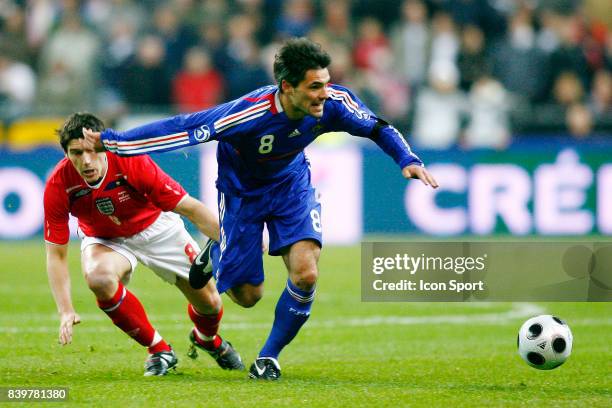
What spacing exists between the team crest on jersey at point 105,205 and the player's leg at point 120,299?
234mm

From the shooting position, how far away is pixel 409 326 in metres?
9.66

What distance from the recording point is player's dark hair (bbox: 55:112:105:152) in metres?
6.89

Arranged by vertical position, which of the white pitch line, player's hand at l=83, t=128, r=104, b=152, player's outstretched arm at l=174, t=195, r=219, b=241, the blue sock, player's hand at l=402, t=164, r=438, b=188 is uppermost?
player's hand at l=83, t=128, r=104, b=152

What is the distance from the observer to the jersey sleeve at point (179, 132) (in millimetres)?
6375

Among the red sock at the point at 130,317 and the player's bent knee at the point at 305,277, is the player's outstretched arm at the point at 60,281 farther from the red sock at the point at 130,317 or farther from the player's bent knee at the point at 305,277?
the player's bent knee at the point at 305,277

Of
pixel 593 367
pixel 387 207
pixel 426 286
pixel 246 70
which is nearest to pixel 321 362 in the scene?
pixel 426 286

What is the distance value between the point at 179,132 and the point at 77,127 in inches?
31.0

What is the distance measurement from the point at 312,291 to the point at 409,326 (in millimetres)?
2887

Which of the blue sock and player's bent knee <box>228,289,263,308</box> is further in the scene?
player's bent knee <box>228,289,263,308</box>

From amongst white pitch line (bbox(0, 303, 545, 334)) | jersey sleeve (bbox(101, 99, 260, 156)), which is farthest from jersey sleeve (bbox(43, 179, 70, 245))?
white pitch line (bbox(0, 303, 545, 334))

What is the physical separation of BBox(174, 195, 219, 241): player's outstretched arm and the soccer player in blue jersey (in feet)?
0.21

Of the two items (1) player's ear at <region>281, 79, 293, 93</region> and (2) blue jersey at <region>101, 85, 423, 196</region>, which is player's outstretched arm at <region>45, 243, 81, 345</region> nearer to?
(2) blue jersey at <region>101, 85, 423, 196</region>

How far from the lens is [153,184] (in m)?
7.18

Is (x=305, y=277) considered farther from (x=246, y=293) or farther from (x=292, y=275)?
(x=246, y=293)
